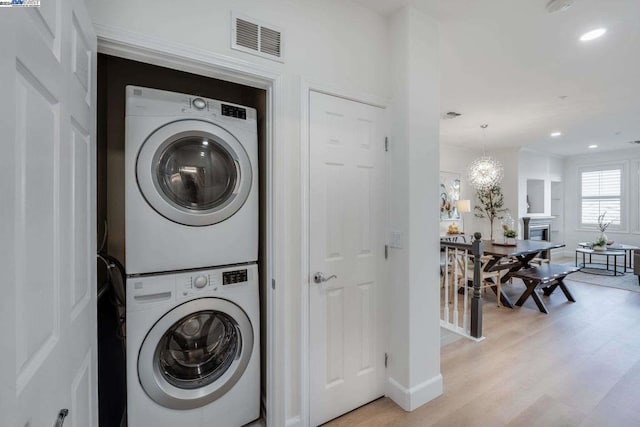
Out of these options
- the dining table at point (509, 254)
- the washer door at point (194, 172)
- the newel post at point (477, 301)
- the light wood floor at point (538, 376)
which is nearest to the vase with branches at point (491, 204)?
the dining table at point (509, 254)

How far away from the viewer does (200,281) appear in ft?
5.32

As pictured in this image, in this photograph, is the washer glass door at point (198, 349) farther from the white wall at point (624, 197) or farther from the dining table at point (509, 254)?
the white wall at point (624, 197)

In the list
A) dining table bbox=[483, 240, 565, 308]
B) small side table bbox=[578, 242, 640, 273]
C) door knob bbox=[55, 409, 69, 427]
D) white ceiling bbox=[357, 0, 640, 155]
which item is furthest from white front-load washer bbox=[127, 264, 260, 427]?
small side table bbox=[578, 242, 640, 273]

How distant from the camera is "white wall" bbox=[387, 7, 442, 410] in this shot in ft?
6.41

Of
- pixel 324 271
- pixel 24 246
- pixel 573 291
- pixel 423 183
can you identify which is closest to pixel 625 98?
pixel 573 291

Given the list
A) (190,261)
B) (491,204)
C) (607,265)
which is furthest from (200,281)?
(607,265)

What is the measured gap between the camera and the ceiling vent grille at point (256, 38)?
155 cm

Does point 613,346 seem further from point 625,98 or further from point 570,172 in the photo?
point 570,172

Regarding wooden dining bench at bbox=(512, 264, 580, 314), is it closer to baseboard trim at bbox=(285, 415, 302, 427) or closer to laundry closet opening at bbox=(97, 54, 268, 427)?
Answer: baseboard trim at bbox=(285, 415, 302, 427)

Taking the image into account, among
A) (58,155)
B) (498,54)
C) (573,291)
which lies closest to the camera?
(58,155)

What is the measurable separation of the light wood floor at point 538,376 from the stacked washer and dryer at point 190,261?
850 mm

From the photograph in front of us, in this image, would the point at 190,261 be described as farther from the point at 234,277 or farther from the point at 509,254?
the point at 509,254

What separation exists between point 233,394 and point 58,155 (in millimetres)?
1551

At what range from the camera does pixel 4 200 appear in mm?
539
